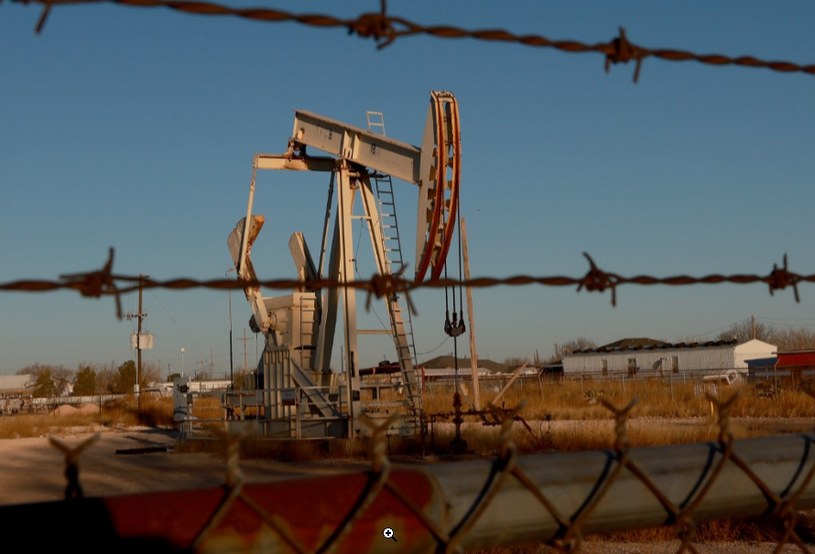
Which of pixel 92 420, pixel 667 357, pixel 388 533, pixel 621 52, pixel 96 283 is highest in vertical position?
pixel 621 52

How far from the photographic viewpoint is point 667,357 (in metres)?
67.5

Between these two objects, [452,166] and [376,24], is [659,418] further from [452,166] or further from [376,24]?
[376,24]

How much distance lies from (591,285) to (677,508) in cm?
52

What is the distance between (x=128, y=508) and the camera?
1.32 meters

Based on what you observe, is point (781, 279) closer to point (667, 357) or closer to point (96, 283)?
point (96, 283)

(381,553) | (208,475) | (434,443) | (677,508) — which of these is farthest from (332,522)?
(434,443)

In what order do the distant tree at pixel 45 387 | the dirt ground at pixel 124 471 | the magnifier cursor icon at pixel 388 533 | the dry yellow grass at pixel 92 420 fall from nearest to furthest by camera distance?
the magnifier cursor icon at pixel 388 533 < the dirt ground at pixel 124 471 < the dry yellow grass at pixel 92 420 < the distant tree at pixel 45 387

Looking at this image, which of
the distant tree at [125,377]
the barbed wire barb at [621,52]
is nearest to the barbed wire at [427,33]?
the barbed wire barb at [621,52]

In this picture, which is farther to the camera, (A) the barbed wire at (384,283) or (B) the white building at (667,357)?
(B) the white building at (667,357)

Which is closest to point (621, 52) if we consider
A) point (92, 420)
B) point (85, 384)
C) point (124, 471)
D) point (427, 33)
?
point (427, 33)

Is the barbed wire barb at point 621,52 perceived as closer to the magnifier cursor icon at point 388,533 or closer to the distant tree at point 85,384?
the magnifier cursor icon at point 388,533

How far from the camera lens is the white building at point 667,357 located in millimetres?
64938

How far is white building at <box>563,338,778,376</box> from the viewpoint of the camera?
64.9 metres

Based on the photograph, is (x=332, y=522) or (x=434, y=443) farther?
(x=434, y=443)
